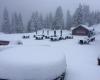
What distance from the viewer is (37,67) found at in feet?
27.0

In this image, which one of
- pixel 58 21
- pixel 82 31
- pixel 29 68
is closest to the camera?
pixel 29 68

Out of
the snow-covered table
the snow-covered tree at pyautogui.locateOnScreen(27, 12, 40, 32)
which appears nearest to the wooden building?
the snow-covered tree at pyautogui.locateOnScreen(27, 12, 40, 32)

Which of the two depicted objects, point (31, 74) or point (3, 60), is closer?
point (31, 74)

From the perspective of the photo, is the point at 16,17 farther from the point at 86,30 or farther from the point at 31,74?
the point at 31,74

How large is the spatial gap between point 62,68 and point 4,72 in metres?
3.09

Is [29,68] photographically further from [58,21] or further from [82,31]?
[58,21]

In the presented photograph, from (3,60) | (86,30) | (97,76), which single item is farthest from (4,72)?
(86,30)

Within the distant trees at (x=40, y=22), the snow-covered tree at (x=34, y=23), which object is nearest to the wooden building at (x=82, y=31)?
the distant trees at (x=40, y=22)

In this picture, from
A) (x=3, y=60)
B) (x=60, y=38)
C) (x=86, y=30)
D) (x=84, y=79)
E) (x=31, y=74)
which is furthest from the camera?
(x=86, y=30)

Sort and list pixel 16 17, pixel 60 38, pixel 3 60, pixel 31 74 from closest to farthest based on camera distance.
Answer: pixel 31 74 < pixel 3 60 < pixel 60 38 < pixel 16 17

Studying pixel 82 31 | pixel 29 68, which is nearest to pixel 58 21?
pixel 82 31

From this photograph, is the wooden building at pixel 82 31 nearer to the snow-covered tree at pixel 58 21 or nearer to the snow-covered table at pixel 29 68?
the snow-covered tree at pixel 58 21

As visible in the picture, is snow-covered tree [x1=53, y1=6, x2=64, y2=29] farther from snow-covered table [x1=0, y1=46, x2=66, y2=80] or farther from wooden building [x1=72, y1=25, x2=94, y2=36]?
snow-covered table [x1=0, y1=46, x2=66, y2=80]

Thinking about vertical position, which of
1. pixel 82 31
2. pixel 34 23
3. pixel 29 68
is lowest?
pixel 29 68
